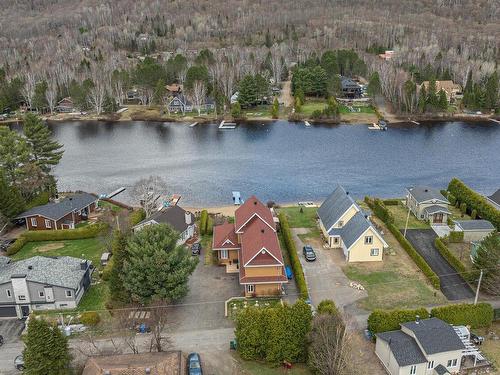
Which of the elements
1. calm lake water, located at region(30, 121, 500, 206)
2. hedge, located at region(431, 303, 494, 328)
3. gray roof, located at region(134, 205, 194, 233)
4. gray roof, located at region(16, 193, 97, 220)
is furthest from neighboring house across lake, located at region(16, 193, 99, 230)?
hedge, located at region(431, 303, 494, 328)

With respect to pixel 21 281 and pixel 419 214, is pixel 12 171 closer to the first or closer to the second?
pixel 21 281

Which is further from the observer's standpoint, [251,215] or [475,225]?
[475,225]

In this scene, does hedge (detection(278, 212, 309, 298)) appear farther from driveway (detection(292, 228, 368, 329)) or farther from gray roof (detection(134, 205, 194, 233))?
gray roof (detection(134, 205, 194, 233))

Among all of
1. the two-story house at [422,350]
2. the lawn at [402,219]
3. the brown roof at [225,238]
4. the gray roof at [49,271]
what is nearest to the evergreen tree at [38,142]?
the gray roof at [49,271]

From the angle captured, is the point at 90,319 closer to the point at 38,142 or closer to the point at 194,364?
the point at 194,364

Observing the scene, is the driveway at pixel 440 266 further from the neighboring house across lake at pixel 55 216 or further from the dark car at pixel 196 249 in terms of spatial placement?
the neighboring house across lake at pixel 55 216

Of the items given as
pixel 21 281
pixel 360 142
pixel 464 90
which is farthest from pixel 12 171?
pixel 464 90

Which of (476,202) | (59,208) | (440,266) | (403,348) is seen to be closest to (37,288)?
(59,208)
